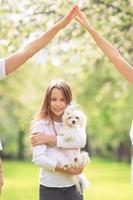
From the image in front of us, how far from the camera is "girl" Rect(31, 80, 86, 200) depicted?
756 centimetres

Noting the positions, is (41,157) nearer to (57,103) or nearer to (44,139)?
(44,139)

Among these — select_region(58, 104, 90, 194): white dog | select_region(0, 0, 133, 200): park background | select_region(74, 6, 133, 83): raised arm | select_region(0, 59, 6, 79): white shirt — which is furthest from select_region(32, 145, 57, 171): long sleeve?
select_region(74, 6, 133, 83): raised arm

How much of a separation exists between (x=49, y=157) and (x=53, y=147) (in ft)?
0.37

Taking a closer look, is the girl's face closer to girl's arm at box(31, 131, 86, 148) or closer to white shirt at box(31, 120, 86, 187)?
white shirt at box(31, 120, 86, 187)

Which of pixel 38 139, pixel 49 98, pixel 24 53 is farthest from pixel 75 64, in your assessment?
pixel 24 53

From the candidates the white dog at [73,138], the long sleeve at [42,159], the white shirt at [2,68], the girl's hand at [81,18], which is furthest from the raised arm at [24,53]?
the long sleeve at [42,159]

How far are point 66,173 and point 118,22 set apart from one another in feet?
17.5

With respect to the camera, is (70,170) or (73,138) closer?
(70,170)

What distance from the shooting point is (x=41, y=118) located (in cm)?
772

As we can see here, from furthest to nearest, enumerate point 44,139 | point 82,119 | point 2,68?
point 82,119, point 44,139, point 2,68

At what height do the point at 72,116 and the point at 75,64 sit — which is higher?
the point at 75,64

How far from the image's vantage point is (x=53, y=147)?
765cm

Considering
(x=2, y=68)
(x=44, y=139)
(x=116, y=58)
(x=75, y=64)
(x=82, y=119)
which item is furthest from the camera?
(x=75, y=64)

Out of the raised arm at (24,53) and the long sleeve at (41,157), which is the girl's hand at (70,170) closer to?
the long sleeve at (41,157)
